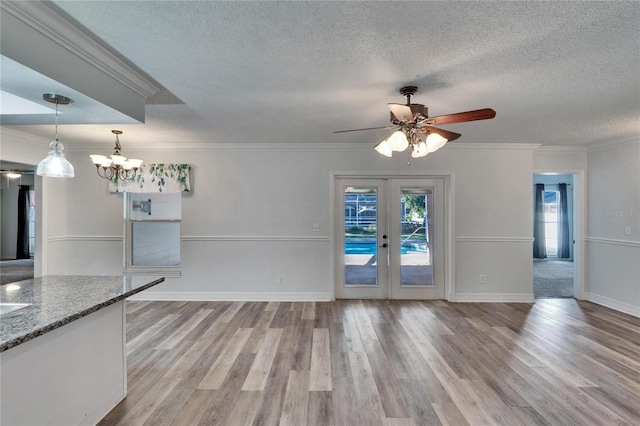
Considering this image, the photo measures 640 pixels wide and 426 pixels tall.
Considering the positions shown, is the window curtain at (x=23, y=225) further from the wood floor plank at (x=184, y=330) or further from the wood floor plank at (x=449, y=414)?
the wood floor plank at (x=449, y=414)

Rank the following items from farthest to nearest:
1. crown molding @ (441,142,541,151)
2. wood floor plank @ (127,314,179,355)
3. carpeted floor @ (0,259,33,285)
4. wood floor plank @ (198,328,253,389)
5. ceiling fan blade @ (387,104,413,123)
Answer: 1. carpeted floor @ (0,259,33,285)
2. crown molding @ (441,142,541,151)
3. wood floor plank @ (127,314,179,355)
4. wood floor plank @ (198,328,253,389)
5. ceiling fan blade @ (387,104,413,123)

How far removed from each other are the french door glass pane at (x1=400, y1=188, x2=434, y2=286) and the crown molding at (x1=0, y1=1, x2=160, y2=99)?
12.2 ft

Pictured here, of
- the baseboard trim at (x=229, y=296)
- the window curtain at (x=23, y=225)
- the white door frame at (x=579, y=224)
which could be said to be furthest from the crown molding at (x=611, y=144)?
the window curtain at (x=23, y=225)

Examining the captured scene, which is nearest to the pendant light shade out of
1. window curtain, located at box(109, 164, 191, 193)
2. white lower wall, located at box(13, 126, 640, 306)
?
window curtain, located at box(109, 164, 191, 193)

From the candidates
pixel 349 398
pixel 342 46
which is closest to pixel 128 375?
pixel 349 398

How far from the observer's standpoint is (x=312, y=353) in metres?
2.98

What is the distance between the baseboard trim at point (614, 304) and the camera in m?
4.11

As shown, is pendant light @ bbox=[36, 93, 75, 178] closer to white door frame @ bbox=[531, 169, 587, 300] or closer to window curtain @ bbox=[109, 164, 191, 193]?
window curtain @ bbox=[109, 164, 191, 193]

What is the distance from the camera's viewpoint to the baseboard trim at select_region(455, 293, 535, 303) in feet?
15.3

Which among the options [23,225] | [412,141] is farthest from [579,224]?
[23,225]

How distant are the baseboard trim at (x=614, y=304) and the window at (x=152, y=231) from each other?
6417 millimetres

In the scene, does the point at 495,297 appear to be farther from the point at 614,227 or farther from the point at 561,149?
the point at 561,149

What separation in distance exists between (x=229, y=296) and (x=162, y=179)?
→ 2035 mm

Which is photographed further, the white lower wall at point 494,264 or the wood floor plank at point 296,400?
the white lower wall at point 494,264
